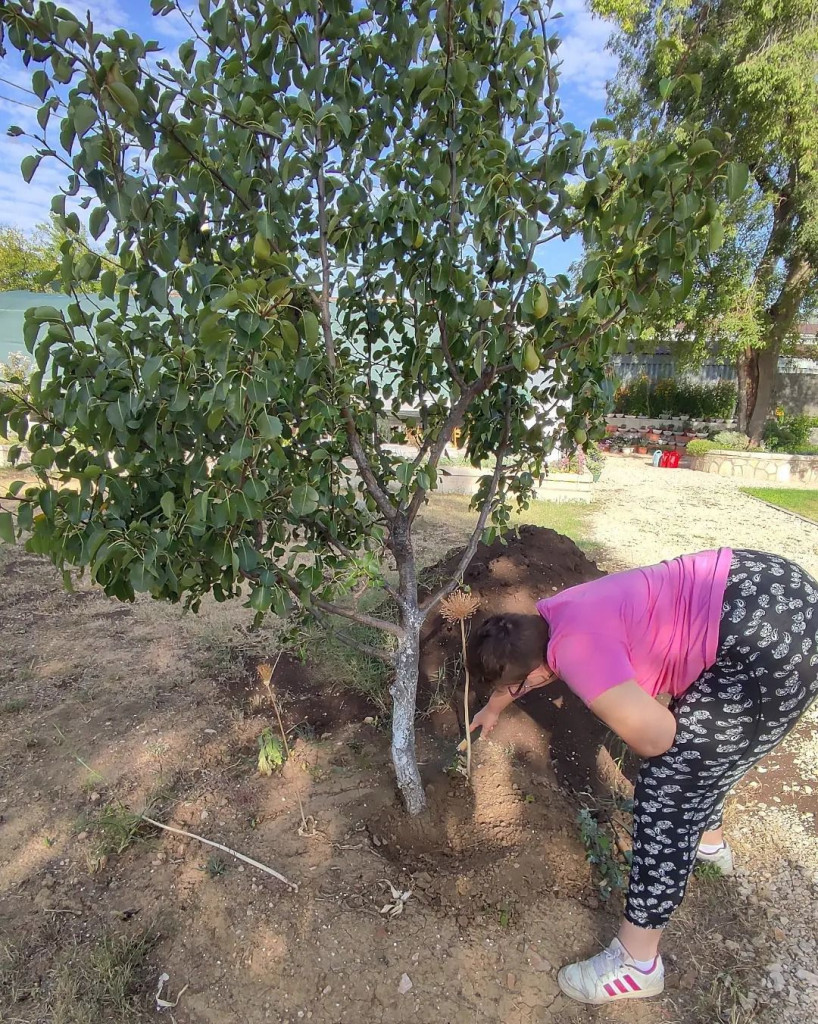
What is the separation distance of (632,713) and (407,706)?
96 cm

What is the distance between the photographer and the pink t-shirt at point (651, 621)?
5.41 ft

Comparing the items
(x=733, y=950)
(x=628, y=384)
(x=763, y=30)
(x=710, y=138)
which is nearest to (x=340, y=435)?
(x=710, y=138)

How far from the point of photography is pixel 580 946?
197cm

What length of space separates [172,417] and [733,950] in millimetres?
2394

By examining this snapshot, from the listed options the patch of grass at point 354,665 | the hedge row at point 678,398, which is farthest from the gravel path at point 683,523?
the hedge row at point 678,398

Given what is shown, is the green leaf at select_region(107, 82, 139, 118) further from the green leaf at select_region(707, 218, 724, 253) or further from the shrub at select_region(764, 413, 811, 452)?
the shrub at select_region(764, 413, 811, 452)

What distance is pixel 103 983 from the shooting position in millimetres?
1784

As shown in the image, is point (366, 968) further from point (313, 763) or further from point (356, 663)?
point (356, 663)

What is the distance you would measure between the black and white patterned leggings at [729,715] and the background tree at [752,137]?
10017 millimetres

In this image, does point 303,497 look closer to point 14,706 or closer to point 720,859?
point 720,859

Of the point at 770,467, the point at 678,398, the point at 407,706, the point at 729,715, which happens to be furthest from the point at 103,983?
the point at 678,398

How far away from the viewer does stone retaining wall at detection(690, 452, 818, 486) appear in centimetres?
1238

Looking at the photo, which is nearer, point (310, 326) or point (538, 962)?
point (310, 326)

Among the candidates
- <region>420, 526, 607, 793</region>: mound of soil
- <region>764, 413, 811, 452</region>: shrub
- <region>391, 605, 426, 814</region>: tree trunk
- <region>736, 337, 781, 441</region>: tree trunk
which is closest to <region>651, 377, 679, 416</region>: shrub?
<region>764, 413, 811, 452</region>: shrub
